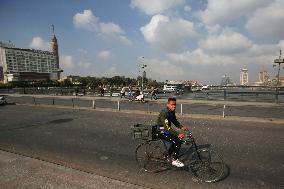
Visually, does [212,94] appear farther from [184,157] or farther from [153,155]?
[153,155]

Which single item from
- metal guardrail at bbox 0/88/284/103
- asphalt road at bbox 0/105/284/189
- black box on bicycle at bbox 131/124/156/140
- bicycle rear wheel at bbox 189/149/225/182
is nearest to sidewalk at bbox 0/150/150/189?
asphalt road at bbox 0/105/284/189

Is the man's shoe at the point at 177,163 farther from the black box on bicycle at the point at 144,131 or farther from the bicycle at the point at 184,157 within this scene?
the black box on bicycle at the point at 144,131

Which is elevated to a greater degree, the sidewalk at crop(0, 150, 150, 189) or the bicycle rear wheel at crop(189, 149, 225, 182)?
the bicycle rear wheel at crop(189, 149, 225, 182)

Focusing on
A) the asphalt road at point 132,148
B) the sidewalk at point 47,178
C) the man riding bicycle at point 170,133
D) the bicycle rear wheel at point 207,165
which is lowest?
the asphalt road at point 132,148

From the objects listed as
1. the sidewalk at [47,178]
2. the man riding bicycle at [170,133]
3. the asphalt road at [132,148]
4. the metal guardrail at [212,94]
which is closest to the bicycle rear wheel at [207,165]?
the asphalt road at [132,148]

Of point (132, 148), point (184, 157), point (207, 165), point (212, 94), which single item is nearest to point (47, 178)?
point (132, 148)

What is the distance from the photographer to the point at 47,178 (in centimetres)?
601

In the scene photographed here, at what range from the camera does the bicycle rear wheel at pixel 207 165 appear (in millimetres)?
6008

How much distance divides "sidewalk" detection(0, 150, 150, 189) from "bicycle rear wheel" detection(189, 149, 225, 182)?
5.46 feet

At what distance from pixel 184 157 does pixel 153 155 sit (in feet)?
2.85

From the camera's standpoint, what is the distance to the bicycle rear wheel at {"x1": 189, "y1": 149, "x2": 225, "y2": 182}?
6.01 meters

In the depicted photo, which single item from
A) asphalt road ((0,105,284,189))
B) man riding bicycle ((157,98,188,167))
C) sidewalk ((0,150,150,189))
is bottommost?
asphalt road ((0,105,284,189))

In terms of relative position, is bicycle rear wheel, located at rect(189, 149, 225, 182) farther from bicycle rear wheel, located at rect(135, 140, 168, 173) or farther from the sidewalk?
the sidewalk

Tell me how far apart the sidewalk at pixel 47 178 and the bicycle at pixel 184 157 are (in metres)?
1.30
